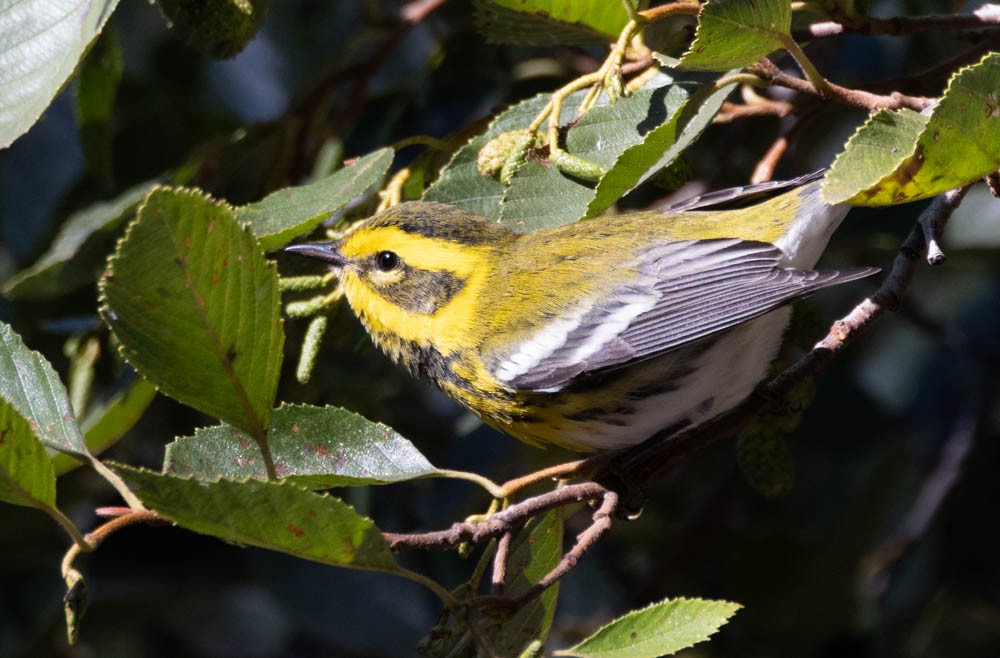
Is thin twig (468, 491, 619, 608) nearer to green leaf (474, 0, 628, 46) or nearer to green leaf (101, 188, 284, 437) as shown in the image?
green leaf (101, 188, 284, 437)

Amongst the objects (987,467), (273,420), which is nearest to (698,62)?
(273,420)

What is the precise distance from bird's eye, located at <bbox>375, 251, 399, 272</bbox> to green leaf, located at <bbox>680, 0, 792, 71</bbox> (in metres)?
0.88

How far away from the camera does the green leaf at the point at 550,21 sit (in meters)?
2.14

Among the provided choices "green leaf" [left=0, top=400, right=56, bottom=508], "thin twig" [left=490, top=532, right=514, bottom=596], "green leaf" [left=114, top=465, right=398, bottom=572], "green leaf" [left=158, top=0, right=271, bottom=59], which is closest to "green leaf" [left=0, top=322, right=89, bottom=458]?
"green leaf" [left=0, top=400, right=56, bottom=508]

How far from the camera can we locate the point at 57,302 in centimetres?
297

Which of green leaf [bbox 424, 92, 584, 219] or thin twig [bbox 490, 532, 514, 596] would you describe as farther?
green leaf [bbox 424, 92, 584, 219]

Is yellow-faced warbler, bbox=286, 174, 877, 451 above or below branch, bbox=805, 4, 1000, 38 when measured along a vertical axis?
below

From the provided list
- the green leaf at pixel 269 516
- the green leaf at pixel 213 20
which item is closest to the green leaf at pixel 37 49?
the green leaf at pixel 213 20

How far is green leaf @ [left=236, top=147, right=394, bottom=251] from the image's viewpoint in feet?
6.54

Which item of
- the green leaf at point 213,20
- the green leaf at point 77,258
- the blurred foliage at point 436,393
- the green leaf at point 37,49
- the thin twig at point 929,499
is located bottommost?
the thin twig at point 929,499

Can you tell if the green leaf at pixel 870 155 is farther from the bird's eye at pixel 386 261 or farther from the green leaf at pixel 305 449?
the bird's eye at pixel 386 261

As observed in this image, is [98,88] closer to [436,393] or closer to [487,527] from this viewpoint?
[487,527]

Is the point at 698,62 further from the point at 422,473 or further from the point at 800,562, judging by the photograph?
the point at 800,562

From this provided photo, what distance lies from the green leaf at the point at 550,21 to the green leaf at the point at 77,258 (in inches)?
33.2
